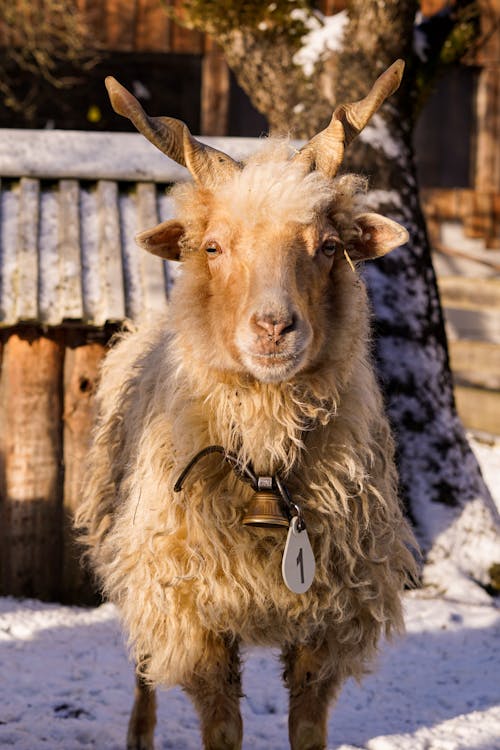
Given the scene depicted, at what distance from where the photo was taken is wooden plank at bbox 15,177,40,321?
5.00 meters

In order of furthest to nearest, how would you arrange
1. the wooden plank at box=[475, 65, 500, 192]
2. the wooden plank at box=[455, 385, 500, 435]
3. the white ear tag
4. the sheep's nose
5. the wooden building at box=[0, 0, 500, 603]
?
the wooden plank at box=[475, 65, 500, 192] < the wooden plank at box=[455, 385, 500, 435] < the wooden building at box=[0, 0, 500, 603] < the white ear tag < the sheep's nose

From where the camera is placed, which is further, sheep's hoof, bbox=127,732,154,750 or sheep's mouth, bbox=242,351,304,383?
sheep's hoof, bbox=127,732,154,750

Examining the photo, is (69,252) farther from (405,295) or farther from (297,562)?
(297,562)

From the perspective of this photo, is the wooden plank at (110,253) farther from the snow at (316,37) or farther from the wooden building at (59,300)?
the snow at (316,37)

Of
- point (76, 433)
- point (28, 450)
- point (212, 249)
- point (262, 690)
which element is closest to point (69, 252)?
point (76, 433)

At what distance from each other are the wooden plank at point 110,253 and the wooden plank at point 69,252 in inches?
4.5

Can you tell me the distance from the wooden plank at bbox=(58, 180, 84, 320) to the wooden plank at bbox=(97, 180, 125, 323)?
113 mm

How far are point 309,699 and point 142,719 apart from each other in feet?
2.91

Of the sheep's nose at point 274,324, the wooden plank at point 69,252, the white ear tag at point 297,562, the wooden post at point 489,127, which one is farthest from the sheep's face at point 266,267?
the wooden post at point 489,127

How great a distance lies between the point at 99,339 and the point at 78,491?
0.78 metres

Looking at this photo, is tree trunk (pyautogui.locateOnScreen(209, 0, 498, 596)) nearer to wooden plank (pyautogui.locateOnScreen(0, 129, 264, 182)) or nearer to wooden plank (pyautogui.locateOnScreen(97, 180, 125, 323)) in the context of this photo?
wooden plank (pyautogui.locateOnScreen(0, 129, 264, 182))

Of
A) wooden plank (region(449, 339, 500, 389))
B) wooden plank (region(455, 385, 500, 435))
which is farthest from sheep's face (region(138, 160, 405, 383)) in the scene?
wooden plank (region(449, 339, 500, 389))

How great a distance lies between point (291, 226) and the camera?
3135 mm

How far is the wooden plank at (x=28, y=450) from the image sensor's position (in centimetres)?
527
